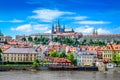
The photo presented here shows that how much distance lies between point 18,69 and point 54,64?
5.78m

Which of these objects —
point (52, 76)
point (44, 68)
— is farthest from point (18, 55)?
point (52, 76)

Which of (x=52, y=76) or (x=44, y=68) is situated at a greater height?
(x=44, y=68)

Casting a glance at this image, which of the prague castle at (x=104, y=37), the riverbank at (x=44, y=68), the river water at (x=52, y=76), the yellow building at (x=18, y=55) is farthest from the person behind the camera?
the prague castle at (x=104, y=37)

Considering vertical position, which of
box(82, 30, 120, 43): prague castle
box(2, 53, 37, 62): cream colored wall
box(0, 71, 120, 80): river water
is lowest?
box(0, 71, 120, 80): river water

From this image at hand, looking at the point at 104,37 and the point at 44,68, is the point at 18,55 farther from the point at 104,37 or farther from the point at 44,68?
the point at 104,37

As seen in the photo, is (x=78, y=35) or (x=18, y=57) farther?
(x=78, y=35)

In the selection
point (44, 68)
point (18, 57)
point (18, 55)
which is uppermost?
point (18, 55)

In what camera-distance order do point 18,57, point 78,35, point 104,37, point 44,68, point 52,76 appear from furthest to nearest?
point 78,35 → point 104,37 → point 18,57 → point 44,68 → point 52,76

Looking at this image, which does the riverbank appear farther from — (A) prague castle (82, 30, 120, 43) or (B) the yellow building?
(A) prague castle (82, 30, 120, 43)

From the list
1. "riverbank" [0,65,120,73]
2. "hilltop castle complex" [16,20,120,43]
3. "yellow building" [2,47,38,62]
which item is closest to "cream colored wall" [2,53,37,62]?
"yellow building" [2,47,38,62]

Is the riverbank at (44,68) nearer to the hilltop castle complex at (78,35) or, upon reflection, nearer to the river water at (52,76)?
the river water at (52,76)

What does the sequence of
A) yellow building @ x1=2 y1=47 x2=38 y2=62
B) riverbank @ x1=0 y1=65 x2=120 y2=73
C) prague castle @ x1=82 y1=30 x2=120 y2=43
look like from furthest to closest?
prague castle @ x1=82 y1=30 x2=120 y2=43
yellow building @ x1=2 y1=47 x2=38 y2=62
riverbank @ x1=0 y1=65 x2=120 y2=73

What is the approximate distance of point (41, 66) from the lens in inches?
1893

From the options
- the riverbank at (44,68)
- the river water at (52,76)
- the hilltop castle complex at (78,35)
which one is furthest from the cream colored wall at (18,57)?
the hilltop castle complex at (78,35)
